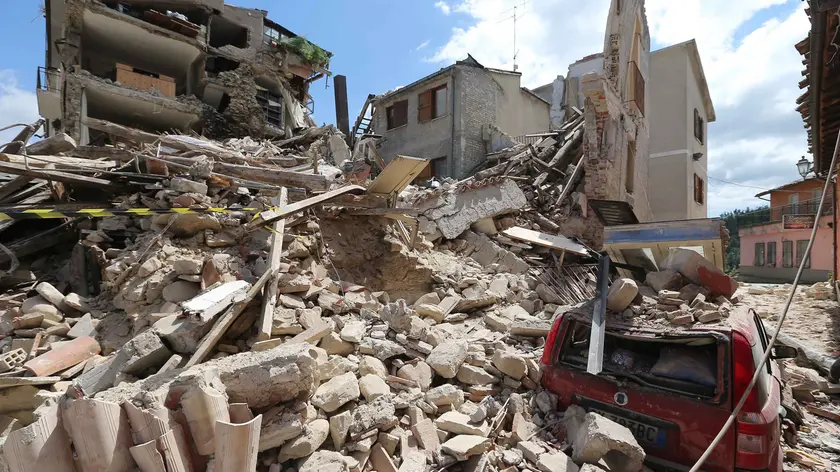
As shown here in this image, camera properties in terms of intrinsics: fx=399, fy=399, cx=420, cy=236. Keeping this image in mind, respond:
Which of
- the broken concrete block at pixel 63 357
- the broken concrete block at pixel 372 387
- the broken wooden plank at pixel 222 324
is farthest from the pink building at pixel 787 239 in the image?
the broken concrete block at pixel 63 357

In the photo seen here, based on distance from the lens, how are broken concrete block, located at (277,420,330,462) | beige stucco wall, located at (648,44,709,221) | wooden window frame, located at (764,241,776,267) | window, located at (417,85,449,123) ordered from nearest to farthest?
broken concrete block, located at (277,420,330,462) → beige stucco wall, located at (648,44,709,221) → window, located at (417,85,449,123) → wooden window frame, located at (764,241,776,267)

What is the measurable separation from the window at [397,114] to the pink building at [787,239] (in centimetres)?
2032

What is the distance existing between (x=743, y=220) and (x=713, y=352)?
3647cm

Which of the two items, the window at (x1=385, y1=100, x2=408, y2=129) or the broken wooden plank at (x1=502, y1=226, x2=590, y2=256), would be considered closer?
the broken wooden plank at (x1=502, y1=226, x2=590, y2=256)

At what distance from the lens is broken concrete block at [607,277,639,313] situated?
354cm

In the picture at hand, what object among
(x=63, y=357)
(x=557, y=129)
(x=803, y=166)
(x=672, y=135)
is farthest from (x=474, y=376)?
(x=672, y=135)

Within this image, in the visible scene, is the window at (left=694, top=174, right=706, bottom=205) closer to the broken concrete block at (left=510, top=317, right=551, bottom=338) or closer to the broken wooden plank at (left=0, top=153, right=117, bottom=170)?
the broken concrete block at (left=510, top=317, right=551, bottom=338)

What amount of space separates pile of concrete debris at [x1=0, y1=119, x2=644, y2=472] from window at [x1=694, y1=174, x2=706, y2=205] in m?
12.8

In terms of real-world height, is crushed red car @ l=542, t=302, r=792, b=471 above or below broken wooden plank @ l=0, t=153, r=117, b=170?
below

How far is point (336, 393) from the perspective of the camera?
3.29 m

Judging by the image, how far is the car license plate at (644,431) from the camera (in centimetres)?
298

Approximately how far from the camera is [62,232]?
5910 mm

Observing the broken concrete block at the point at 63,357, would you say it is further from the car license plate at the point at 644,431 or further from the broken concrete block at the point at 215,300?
the car license plate at the point at 644,431

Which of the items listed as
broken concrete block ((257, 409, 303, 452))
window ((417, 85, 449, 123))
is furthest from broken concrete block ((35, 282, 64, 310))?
window ((417, 85, 449, 123))
